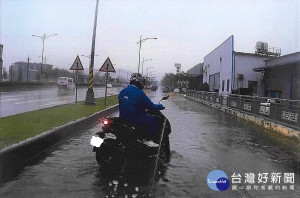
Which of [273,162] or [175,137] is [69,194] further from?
[175,137]

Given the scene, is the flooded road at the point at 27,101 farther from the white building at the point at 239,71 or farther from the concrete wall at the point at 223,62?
the concrete wall at the point at 223,62

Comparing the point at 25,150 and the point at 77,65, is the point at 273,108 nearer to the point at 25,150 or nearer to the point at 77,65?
the point at 25,150

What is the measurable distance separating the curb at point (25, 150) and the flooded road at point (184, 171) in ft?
0.65

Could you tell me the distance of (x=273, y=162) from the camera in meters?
6.96

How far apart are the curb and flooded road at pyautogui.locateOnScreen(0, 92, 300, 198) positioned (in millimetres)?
198

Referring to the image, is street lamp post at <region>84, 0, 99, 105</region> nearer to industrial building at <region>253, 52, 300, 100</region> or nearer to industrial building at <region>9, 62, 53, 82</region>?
industrial building at <region>253, 52, 300, 100</region>

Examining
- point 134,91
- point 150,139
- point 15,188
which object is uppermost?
point 134,91

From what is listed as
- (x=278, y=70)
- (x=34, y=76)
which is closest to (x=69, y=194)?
(x=278, y=70)

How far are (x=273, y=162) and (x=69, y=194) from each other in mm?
4323

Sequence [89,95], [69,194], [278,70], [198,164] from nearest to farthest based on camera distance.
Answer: [69,194]
[198,164]
[89,95]
[278,70]

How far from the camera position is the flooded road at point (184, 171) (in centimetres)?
459

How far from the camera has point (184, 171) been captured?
19.7 ft

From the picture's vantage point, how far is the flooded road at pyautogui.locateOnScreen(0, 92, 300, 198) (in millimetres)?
4594

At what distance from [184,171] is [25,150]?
303 centimetres
